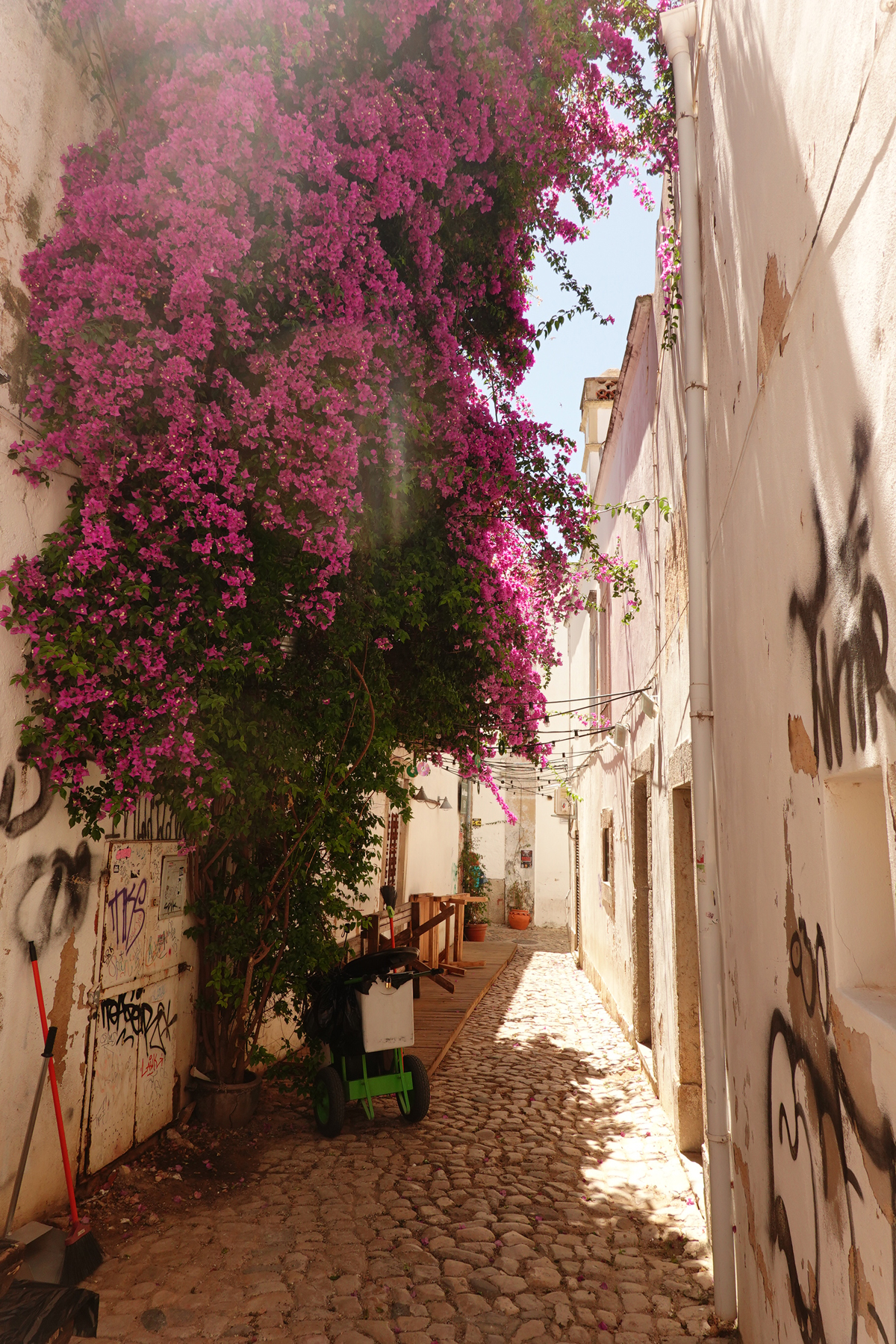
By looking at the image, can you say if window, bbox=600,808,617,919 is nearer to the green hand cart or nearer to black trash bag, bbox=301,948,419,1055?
the green hand cart

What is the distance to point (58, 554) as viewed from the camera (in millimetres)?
4207

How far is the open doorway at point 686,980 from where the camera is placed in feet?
18.6

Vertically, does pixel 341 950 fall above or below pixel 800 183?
below

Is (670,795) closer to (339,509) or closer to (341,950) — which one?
(341,950)

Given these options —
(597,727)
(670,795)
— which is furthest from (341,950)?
(597,727)

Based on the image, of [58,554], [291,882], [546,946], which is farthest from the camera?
[546,946]

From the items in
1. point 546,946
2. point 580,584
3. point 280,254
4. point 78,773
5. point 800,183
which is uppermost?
point 580,584

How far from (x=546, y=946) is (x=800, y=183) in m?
18.5

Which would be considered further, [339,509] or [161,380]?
[339,509]

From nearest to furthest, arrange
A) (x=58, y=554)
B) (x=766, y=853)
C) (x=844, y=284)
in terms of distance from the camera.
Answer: (x=844, y=284) < (x=766, y=853) < (x=58, y=554)

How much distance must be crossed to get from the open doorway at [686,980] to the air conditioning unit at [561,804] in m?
15.0

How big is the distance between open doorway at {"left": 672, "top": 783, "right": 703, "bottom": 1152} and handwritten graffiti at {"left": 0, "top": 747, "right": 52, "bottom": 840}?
12.0ft

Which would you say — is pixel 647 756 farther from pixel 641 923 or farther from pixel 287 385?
pixel 287 385

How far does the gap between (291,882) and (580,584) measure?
9220mm
